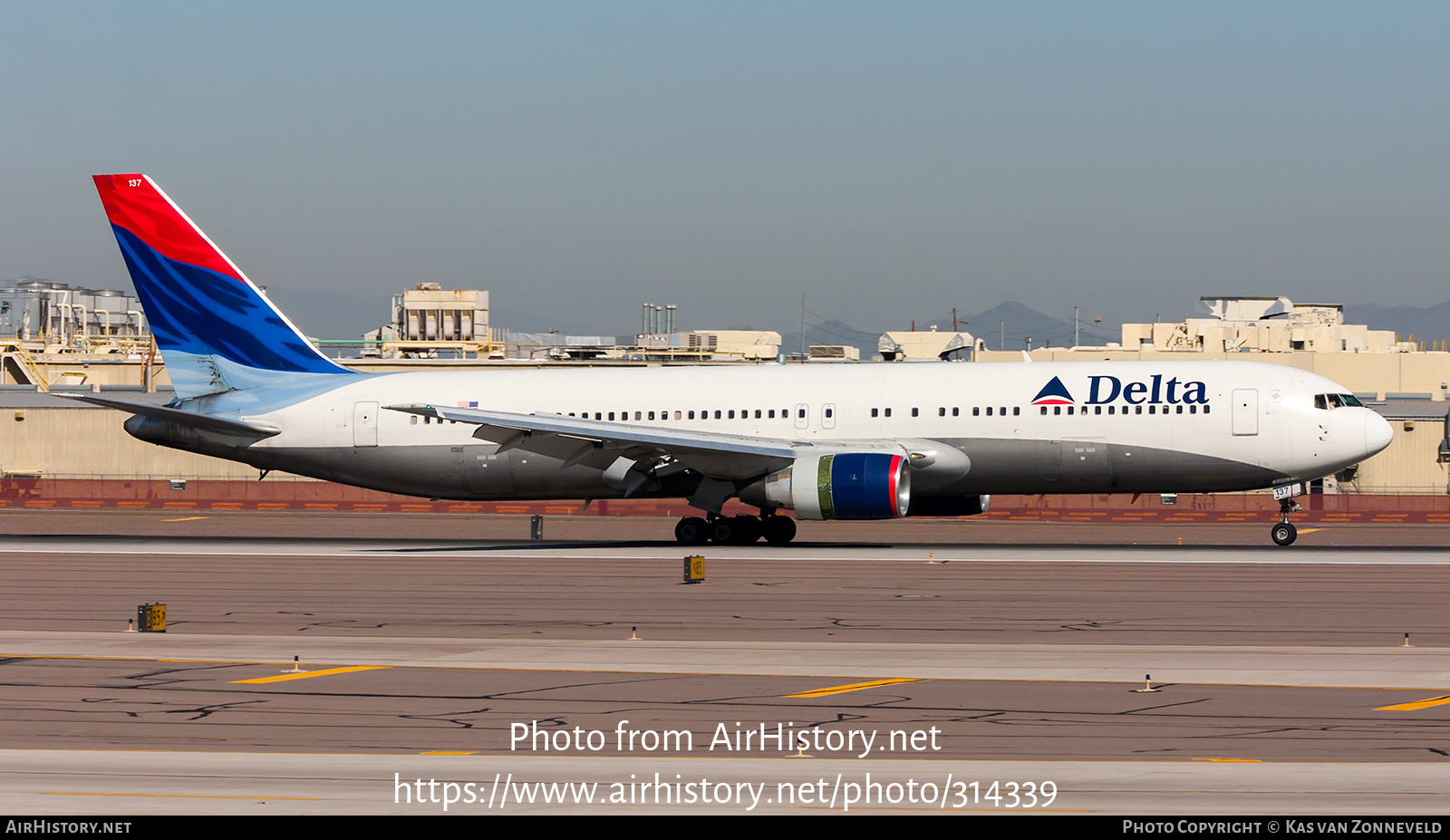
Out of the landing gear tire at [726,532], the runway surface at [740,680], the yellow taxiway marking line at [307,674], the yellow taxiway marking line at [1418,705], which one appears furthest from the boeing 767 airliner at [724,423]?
the yellow taxiway marking line at [1418,705]

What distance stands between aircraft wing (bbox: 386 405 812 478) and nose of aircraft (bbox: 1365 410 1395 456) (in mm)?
13489

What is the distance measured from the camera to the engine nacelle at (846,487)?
105 feet

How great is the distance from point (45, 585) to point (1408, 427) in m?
50.6

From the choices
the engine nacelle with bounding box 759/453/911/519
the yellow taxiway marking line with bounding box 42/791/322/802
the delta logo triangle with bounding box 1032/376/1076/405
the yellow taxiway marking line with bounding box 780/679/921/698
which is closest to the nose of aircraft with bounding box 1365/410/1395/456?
the delta logo triangle with bounding box 1032/376/1076/405

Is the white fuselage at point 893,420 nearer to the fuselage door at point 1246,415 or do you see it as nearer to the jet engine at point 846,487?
the fuselage door at point 1246,415

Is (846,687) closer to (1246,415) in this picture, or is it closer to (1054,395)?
(1054,395)

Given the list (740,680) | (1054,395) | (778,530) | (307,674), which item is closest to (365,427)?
(778,530)

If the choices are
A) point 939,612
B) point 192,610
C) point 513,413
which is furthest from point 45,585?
point 939,612

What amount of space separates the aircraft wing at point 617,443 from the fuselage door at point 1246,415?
1044 cm

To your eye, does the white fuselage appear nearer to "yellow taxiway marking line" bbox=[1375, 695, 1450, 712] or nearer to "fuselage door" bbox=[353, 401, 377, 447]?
"fuselage door" bbox=[353, 401, 377, 447]

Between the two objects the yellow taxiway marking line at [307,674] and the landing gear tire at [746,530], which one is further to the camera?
the landing gear tire at [746,530]

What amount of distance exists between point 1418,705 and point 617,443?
22.3 meters

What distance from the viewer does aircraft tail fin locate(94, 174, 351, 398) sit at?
38188mm

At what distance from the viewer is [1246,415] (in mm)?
33469
